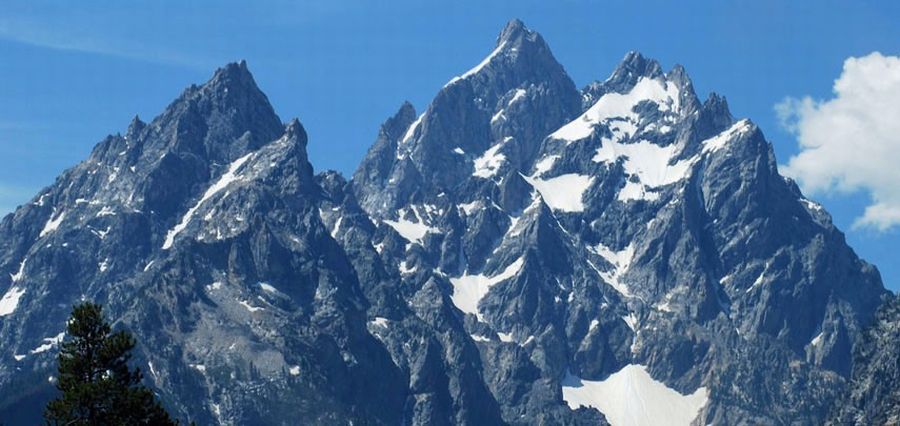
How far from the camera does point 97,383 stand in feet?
293

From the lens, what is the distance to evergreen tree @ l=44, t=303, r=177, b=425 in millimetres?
88938

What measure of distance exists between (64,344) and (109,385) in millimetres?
4994

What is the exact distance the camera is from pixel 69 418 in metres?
88.9

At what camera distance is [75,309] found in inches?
3656

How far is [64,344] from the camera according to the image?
92750 millimetres

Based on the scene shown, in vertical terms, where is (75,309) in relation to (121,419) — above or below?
above

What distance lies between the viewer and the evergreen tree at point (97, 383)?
292 feet

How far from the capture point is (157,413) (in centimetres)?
9044

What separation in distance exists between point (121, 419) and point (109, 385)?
185 centimetres

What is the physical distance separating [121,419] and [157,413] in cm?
198

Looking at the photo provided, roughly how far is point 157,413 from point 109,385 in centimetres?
298

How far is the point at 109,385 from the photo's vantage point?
293 ft

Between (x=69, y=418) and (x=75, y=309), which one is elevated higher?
(x=75, y=309)

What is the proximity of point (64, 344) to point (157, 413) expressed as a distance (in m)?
6.70
